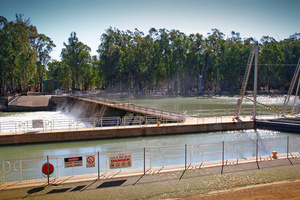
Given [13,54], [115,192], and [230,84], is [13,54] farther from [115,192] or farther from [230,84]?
[230,84]

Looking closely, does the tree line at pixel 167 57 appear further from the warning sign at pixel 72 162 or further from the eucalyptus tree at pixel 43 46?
the warning sign at pixel 72 162

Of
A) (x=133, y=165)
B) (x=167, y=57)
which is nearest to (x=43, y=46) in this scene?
(x=167, y=57)

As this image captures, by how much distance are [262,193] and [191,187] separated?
2.82 m

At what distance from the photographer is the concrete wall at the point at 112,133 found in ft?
77.2

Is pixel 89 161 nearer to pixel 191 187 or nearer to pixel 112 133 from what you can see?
pixel 191 187

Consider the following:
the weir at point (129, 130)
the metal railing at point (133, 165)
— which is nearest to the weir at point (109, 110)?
the weir at point (129, 130)

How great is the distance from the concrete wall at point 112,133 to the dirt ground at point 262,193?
53.2 feet

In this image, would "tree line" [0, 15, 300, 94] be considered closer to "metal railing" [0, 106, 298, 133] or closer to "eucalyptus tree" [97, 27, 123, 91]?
"eucalyptus tree" [97, 27, 123, 91]

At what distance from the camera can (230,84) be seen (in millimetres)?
116375

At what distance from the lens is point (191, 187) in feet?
36.0

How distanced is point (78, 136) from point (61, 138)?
1.57 metres

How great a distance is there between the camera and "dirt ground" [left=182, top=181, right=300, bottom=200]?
978cm

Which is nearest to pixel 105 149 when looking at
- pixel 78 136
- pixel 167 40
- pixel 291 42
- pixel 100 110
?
pixel 78 136

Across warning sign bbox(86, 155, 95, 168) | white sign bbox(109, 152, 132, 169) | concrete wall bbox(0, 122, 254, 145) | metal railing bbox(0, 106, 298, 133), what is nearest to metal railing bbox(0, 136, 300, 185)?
warning sign bbox(86, 155, 95, 168)
